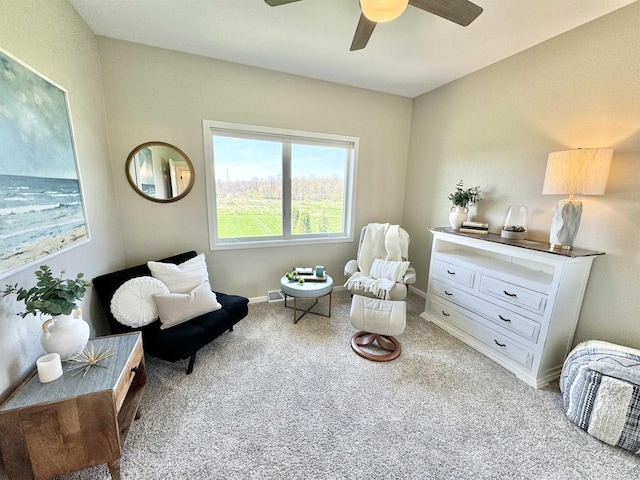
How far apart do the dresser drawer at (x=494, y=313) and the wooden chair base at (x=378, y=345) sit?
752 mm

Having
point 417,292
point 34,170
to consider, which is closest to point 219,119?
point 34,170

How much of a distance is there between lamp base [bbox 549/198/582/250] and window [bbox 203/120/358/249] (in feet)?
6.65

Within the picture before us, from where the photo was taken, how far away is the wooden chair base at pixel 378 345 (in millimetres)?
2064

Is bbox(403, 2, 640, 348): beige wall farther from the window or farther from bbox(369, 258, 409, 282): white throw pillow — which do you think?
the window

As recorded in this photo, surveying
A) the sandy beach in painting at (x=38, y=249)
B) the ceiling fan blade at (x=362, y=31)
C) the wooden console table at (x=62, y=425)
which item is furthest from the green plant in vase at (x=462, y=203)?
the sandy beach in painting at (x=38, y=249)

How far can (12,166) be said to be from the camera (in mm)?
1151

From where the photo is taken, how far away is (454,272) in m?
2.42

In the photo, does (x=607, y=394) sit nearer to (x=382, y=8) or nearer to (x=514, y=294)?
(x=514, y=294)

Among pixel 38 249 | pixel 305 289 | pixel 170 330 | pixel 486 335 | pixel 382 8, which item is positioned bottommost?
pixel 486 335

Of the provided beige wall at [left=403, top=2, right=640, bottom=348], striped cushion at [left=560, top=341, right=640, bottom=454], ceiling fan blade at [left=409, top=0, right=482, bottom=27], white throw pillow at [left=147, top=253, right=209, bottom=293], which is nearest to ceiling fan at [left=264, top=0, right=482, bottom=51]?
ceiling fan blade at [left=409, top=0, right=482, bottom=27]

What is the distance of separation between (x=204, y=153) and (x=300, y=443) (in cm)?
261

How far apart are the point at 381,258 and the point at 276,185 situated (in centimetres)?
155

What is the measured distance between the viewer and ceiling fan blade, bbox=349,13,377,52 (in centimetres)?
150

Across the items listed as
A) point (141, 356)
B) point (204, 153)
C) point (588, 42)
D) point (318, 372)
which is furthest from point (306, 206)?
point (588, 42)
